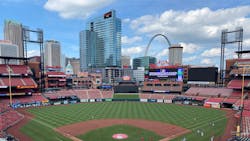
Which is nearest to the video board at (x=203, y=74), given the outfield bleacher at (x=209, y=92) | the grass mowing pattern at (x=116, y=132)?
the outfield bleacher at (x=209, y=92)

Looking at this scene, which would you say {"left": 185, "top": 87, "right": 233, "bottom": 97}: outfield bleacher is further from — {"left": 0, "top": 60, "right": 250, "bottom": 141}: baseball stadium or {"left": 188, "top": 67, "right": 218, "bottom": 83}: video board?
{"left": 188, "top": 67, "right": 218, "bottom": 83}: video board

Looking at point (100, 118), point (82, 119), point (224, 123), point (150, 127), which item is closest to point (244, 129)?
point (224, 123)

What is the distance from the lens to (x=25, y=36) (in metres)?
76.2

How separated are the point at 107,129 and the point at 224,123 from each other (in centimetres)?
2818

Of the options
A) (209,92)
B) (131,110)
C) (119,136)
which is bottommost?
(131,110)

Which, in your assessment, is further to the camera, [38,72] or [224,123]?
[38,72]

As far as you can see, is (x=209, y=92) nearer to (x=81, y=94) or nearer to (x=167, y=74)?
(x=167, y=74)

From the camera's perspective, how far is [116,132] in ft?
110

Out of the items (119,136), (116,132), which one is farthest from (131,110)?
(119,136)

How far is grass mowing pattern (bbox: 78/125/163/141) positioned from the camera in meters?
30.3

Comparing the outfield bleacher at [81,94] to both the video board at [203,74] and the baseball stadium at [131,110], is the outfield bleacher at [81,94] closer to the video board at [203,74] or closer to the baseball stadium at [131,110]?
the baseball stadium at [131,110]

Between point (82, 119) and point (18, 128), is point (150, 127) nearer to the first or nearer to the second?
point (82, 119)

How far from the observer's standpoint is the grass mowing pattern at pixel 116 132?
99.3ft

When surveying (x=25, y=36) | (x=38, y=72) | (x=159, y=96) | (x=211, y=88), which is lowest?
(x=159, y=96)
